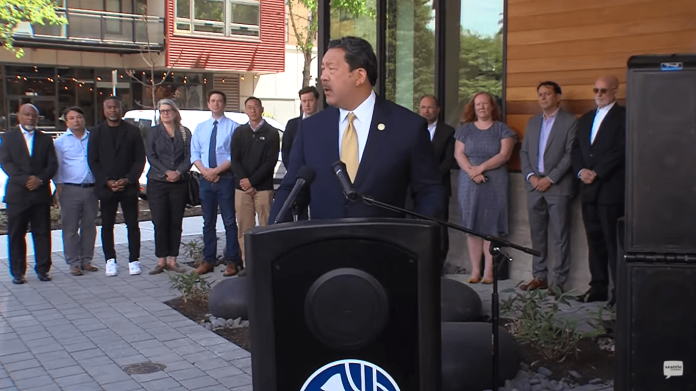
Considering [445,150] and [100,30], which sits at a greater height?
[100,30]

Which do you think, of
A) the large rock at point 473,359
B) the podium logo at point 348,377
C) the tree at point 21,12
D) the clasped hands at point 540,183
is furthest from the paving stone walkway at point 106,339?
the tree at point 21,12

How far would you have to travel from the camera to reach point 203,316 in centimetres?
737

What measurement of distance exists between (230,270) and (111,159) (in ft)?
6.34

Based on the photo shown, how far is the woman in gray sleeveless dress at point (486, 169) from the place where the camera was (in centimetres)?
834

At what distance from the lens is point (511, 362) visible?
17.4ft

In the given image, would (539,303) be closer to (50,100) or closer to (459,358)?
(459,358)

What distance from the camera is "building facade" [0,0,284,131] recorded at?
2984cm

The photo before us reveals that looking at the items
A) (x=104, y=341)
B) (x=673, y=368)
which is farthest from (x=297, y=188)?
(x=104, y=341)

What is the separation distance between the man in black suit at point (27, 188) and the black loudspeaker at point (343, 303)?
21.9ft

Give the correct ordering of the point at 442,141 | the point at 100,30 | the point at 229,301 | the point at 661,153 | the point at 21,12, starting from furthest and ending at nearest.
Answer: the point at 100,30
the point at 21,12
the point at 442,141
the point at 229,301
the point at 661,153

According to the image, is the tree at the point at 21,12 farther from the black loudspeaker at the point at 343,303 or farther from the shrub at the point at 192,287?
the black loudspeaker at the point at 343,303

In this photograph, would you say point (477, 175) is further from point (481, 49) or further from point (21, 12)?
point (21, 12)

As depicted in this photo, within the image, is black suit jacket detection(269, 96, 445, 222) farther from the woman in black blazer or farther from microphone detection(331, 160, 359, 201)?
the woman in black blazer

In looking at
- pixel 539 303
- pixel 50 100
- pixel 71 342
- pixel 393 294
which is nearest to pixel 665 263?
pixel 393 294
